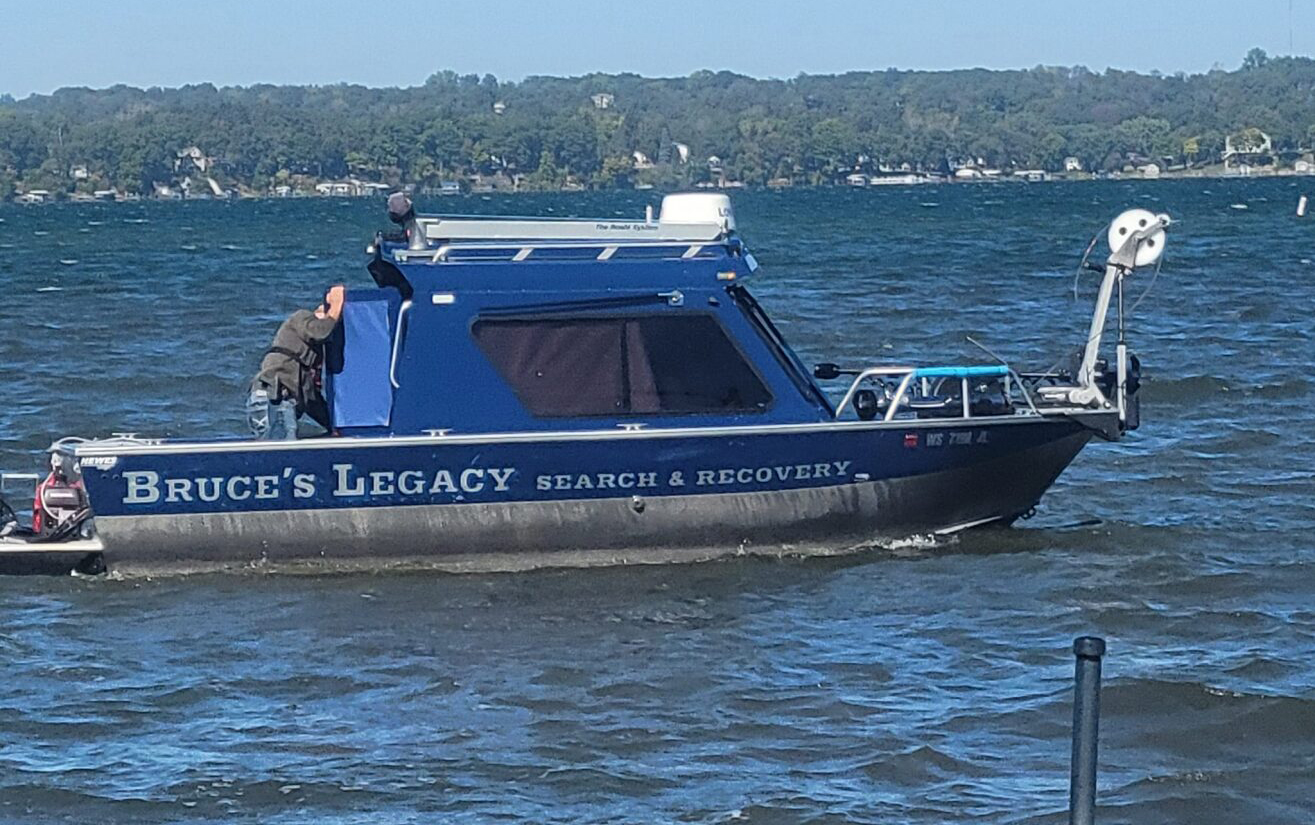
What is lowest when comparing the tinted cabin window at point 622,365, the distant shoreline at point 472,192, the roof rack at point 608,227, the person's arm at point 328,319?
the distant shoreline at point 472,192

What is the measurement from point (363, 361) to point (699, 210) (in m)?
2.39

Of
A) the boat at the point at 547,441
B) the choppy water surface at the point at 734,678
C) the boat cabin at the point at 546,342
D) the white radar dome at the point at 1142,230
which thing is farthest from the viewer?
the white radar dome at the point at 1142,230

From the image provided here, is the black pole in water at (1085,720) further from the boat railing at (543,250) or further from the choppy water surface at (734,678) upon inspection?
the boat railing at (543,250)

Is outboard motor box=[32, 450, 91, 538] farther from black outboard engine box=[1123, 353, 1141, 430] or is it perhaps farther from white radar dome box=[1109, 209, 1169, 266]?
white radar dome box=[1109, 209, 1169, 266]

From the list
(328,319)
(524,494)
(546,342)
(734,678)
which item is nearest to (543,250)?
(546,342)

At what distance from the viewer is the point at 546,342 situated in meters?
13.7

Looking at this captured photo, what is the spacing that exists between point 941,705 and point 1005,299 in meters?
27.1

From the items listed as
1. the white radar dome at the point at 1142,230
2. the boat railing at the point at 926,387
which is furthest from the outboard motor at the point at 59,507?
the white radar dome at the point at 1142,230

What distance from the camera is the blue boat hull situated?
13289 millimetres

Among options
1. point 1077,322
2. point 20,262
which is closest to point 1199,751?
point 1077,322

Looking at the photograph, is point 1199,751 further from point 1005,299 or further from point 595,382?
point 1005,299

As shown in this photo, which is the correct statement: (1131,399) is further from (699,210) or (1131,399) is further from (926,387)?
(699,210)

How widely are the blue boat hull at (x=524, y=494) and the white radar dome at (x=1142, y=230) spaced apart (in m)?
1.34

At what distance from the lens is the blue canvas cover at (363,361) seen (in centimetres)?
1369
